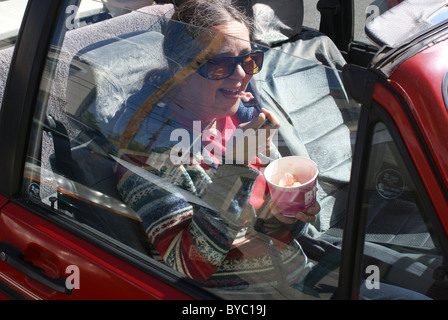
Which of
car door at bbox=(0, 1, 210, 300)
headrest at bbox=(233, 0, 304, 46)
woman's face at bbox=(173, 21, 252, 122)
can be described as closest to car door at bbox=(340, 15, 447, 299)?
woman's face at bbox=(173, 21, 252, 122)

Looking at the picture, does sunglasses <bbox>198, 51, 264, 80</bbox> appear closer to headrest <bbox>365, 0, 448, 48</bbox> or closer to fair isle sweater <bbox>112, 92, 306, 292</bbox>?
fair isle sweater <bbox>112, 92, 306, 292</bbox>

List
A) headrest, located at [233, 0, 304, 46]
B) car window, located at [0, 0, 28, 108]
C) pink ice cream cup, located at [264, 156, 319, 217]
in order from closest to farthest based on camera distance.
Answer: pink ice cream cup, located at [264, 156, 319, 217] < car window, located at [0, 0, 28, 108] < headrest, located at [233, 0, 304, 46]

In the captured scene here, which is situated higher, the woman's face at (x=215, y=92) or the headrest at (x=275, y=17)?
the headrest at (x=275, y=17)

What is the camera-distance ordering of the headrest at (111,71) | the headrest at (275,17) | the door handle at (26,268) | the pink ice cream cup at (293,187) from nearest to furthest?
the pink ice cream cup at (293,187) < the door handle at (26,268) < the headrest at (111,71) < the headrest at (275,17)

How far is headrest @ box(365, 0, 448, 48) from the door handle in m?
1.01

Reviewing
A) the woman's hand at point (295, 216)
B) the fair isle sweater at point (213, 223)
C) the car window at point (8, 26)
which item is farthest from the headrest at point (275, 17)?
the woman's hand at point (295, 216)

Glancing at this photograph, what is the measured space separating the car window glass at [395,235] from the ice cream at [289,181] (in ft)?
0.74

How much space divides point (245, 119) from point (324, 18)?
1471 millimetres

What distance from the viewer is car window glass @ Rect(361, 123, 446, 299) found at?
3.22 feet

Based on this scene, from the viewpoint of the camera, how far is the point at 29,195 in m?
1.52

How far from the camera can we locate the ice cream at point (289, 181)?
131 cm

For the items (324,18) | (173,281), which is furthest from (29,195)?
(324,18)

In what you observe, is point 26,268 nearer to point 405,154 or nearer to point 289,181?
point 289,181

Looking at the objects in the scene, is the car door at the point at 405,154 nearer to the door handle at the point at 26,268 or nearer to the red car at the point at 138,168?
the red car at the point at 138,168
